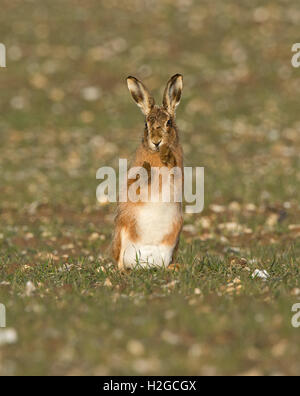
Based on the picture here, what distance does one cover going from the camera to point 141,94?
9.80 meters

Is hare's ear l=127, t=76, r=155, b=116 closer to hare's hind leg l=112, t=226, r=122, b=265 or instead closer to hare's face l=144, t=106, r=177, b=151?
hare's face l=144, t=106, r=177, b=151

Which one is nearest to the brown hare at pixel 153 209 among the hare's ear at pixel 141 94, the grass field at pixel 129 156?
the hare's ear at pixel 141 94

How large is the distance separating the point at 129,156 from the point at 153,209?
17.8 ft

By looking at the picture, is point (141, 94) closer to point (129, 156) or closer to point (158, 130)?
point (158, 130)

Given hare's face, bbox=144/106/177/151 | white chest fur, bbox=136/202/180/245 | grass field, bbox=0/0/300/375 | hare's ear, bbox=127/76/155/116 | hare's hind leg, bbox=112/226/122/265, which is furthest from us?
hare's hind leg, bbox=112/226/122/265

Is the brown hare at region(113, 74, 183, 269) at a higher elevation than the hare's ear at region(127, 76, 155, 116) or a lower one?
lower

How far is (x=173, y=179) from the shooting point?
376 inches

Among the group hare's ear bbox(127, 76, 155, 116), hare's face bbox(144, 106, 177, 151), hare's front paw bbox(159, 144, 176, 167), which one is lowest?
hare's front paw bbox(159, 144, 176, 167)

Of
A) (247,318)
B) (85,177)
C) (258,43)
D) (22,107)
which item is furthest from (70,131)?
(247,318)

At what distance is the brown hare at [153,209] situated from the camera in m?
9.44

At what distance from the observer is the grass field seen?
6.61m

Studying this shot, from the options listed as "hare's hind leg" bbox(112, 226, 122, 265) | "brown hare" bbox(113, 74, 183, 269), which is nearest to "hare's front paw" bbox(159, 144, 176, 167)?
"brown hare" bbox(113, 74, 183, 269)

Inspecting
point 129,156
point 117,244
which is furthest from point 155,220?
point 129,156
